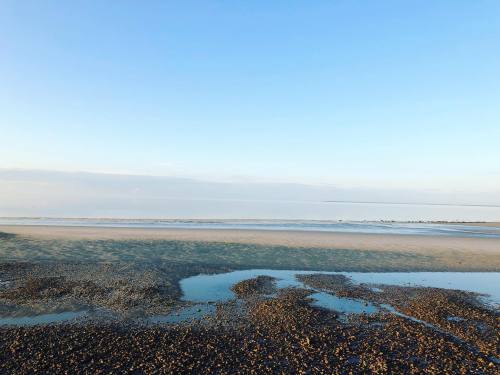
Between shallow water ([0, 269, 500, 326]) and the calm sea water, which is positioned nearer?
shallow water ([0, 269, 500, 326])

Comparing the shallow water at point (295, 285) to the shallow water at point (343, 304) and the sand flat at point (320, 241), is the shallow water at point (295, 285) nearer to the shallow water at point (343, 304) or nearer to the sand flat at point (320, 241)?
the shallow water at point (343, 304)

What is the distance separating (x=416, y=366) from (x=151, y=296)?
12.8 meters

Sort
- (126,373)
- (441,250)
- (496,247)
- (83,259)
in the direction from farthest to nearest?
(496,247), (441,250), (83,259), (126,373)

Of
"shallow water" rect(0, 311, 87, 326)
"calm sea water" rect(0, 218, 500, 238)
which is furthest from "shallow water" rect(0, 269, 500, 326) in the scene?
"calm sea water" rect(0, 218, 500, 238)

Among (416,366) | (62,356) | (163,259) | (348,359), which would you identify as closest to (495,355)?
(416,366)

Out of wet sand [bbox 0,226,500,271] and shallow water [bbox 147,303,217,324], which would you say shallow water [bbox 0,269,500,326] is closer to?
shallow water [bbox 147,303,217,324]

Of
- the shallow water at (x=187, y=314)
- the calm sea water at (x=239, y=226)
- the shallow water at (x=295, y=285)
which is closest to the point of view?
the shallow water at (x=187, y=314)

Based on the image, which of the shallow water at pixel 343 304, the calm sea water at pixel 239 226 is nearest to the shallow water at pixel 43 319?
the shallow water at pixel 343 304

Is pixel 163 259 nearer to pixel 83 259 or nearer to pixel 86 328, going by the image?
pixel 83 259

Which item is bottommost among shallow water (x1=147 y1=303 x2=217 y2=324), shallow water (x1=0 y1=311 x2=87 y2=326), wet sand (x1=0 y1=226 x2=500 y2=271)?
shallow water (x1=0 y1=311 x2=87 y2=326)

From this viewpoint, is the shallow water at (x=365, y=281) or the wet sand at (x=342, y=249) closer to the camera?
the shallow water at (x=365, y=281)

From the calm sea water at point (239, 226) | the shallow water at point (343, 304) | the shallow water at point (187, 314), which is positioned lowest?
the shallow water at point (187, 314)

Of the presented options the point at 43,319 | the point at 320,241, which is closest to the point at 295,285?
the point at 43,319

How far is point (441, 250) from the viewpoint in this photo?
37438mm
